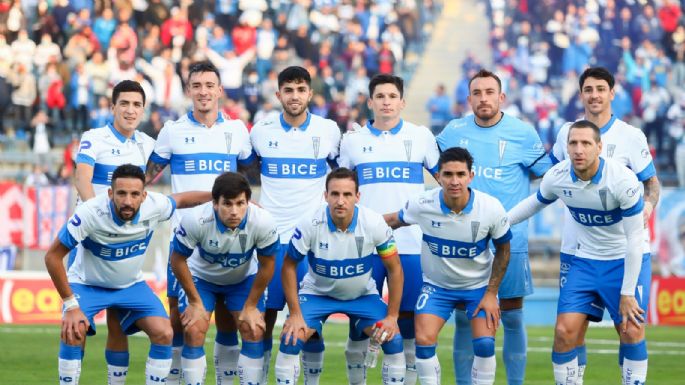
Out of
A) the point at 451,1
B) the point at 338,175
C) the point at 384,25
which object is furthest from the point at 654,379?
the point at 451,1

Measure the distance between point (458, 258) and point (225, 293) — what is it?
6.43 feet

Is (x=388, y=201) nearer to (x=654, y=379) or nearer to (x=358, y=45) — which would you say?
(x=654, y=379)

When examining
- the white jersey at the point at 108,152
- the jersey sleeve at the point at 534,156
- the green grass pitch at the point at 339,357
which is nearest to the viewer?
the white jersey at the point at 108,152

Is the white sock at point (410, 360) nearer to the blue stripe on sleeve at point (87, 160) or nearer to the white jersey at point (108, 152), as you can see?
the white jersey at point (108, 152)

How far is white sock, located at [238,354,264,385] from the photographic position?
30.0 feet

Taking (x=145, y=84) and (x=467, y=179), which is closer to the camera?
(x=467, y=179)

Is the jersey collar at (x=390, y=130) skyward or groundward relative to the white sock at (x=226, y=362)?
skyward

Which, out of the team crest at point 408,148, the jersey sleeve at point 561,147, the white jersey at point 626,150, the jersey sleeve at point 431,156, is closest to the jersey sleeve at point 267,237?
the team crest at point 408,148

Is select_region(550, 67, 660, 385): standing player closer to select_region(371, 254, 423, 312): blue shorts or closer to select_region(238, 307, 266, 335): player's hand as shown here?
select_region(371, 254, 423, 312): blue shorts

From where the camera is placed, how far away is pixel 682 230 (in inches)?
750

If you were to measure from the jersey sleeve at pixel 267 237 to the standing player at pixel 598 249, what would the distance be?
1984 mm

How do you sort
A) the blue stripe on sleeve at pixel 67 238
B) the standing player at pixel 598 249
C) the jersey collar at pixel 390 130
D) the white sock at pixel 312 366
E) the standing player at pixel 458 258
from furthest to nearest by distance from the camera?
the jersey collar at pixel 390 130 → the white sock at pixel 312 366 → the standing player at pixel 458 258 → the standing player at pixel 598 249 → the blue stripe on sleeve at pixel 67 238

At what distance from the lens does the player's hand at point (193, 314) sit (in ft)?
29.8

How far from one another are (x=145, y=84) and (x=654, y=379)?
14.3 meters
